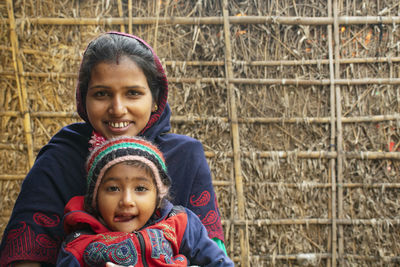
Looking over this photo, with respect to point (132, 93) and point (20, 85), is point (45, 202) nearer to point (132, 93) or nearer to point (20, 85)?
point (132, 93)

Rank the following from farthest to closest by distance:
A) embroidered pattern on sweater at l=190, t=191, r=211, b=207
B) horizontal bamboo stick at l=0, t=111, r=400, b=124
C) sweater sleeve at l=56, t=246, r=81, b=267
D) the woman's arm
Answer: horizontal bamboo stick at l=0, t=111, r=400, b=124 → embroidered pattern on sweater at l=190, t=191, r=211, b=207 → the woman's arm → sweater sleeve at l=56, t=246, r=81, b=267

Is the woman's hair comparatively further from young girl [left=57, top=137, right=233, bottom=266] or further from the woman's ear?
young girl [left=57, top=137, right=233, bottom=266]

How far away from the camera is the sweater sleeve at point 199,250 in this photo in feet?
4.43

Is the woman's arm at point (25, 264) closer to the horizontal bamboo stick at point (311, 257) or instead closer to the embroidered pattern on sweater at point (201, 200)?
the embroidered pattern on sweater at point (201, 200)

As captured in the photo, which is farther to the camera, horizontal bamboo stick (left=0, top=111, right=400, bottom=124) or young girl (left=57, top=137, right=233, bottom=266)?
horizontal bamboo stick (left=0, top=111, right=400, bottom=124)

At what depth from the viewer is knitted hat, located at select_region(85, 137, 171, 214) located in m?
1.30

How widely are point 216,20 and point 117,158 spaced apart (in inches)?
101

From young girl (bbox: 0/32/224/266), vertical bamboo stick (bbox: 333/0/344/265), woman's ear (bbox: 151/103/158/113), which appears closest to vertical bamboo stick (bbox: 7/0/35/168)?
young girl (bbox: 0/32/224/266)

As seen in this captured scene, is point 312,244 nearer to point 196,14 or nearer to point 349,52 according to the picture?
point 349,52

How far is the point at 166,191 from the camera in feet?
4.67

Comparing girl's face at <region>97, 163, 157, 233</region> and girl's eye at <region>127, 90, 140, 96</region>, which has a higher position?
girl's eye at <region>127, 90, 140, 96</region>

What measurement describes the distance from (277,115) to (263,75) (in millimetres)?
398

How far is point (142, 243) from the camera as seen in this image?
1227 millimetres

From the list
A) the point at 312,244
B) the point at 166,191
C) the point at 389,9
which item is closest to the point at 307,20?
the point at 389,9
